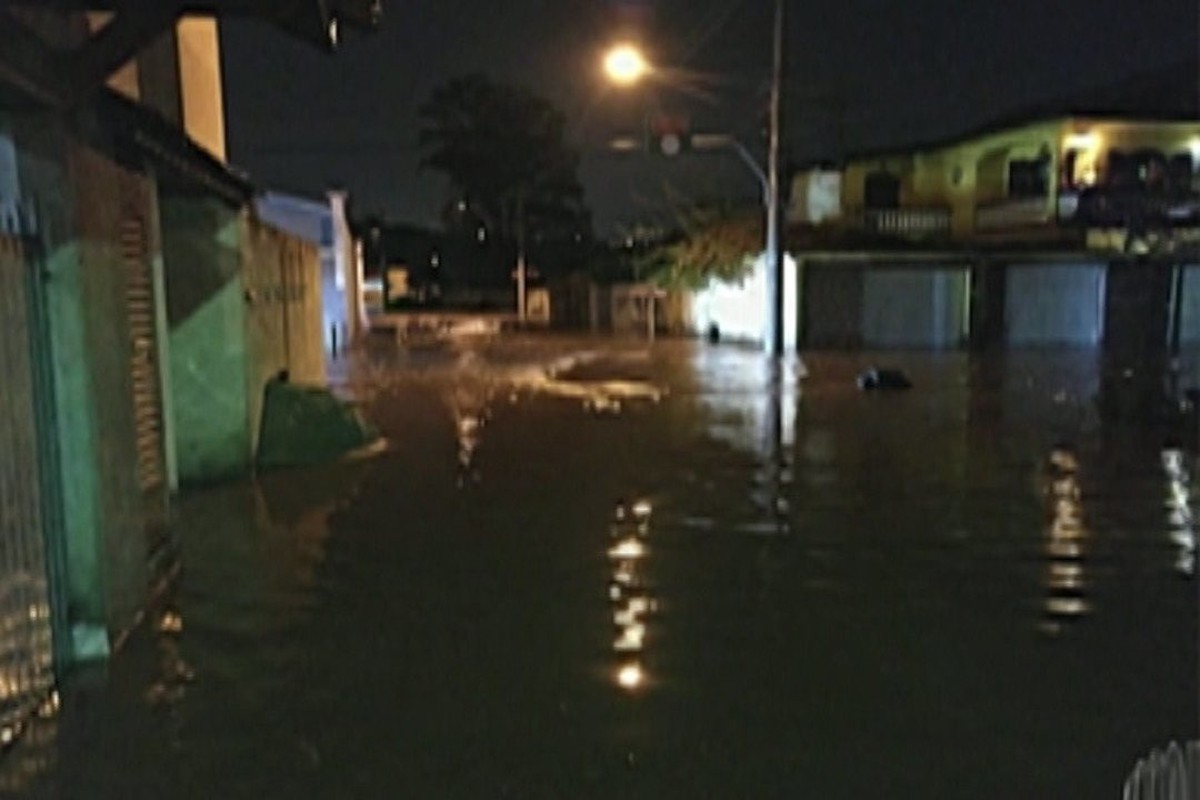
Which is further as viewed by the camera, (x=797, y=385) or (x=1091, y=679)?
(x=797, y=385)

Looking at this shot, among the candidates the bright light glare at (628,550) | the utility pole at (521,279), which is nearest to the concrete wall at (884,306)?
the utility pole at (521,279)

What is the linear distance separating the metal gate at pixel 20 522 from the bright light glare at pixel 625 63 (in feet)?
48.3

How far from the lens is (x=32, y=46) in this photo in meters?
4.55

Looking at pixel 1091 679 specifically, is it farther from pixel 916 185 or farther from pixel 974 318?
pixel 916 185

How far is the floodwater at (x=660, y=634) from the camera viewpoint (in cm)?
422

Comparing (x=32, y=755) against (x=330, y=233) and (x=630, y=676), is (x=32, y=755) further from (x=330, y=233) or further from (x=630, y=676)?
(x=330, y=233)

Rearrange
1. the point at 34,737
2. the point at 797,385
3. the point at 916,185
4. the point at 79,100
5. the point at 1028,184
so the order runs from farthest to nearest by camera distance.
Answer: the point at 916,185, the point at 1028,184, the point at 797,385, the point at 79,100, the point at 34,737

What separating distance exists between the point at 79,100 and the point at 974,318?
2609cm

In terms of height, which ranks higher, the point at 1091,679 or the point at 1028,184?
the point at 1028,184

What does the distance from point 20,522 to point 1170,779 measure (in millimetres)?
4472

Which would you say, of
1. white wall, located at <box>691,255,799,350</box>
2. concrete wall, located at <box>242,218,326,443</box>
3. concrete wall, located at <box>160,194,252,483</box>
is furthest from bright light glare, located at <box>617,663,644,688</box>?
white wall, located at <box>691,255,799,350</box>

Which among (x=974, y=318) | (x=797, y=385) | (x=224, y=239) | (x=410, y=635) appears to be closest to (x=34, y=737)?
(x=410, y=635)

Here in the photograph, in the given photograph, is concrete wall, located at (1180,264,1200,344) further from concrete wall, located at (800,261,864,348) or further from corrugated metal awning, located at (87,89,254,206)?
corrugated metal awning, located at (87,89,254,206)

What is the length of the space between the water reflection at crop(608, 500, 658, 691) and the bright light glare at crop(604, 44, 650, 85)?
11.2 m
